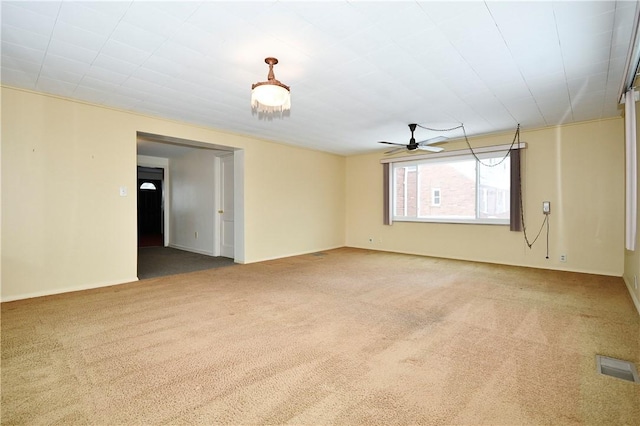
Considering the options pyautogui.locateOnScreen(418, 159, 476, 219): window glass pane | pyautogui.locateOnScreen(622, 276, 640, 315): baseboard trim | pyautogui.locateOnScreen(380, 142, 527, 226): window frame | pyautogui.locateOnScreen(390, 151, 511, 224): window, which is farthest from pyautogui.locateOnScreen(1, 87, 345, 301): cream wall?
pyautogui.locateOnScreen(622, 276, 640, 315): baseboard trim

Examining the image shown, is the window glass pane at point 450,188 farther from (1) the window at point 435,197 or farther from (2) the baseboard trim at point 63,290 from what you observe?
(2) the baseboard trim at point 63,290

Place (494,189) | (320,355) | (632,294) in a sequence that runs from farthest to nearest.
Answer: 1. (494,189)
2. (632,294)
3. (320,355)

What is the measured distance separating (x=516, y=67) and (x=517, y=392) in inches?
111

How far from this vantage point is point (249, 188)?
5.89 m

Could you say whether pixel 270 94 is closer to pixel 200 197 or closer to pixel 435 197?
pixel 435 197

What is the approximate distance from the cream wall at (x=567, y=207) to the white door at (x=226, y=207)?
4.44 m

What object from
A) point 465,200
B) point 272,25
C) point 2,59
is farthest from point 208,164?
point 465,200

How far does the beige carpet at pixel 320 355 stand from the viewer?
1601mm

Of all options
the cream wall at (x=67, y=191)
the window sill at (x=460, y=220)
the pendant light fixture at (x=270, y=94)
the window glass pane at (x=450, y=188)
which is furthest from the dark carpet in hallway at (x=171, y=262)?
the window glass pane at (x=450, y=188)

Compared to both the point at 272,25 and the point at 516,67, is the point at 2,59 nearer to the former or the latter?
the point at 272,25

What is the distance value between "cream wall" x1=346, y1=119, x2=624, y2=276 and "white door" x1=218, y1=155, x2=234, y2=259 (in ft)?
14.6

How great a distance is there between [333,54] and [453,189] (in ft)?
15.2

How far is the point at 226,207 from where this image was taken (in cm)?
670

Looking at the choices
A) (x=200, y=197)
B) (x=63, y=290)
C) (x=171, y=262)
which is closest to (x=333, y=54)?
(x=63, y=290)
